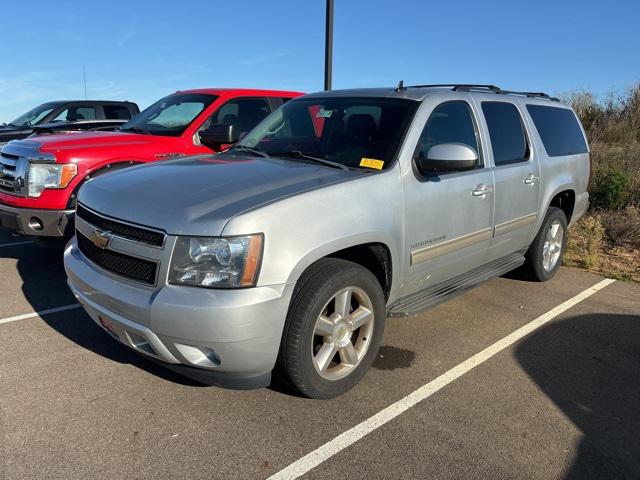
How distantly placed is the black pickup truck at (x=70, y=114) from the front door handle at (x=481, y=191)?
7.59m

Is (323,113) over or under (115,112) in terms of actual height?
under

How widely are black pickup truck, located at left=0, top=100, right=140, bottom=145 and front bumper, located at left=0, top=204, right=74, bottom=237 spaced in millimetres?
5076

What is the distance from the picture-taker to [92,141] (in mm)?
5480

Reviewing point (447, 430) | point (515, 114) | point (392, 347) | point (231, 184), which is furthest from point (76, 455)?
point (515, 114)

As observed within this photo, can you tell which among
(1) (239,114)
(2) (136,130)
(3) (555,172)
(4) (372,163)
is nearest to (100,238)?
(4) (372,163)

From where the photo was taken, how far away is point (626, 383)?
3.57 meters

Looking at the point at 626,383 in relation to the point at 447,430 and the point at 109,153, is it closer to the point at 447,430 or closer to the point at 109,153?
the point at 447,430

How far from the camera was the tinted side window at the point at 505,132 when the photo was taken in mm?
4438

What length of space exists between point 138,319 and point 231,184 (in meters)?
0.92

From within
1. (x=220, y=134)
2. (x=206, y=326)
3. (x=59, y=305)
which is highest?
(x=220, y=134)

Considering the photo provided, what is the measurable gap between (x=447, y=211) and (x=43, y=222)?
368 centimetres

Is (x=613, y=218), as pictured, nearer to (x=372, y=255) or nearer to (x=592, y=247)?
(x=592, y=247)

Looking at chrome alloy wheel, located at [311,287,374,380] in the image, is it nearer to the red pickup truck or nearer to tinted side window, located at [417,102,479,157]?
tinted side window, located at [417,102,479,157]

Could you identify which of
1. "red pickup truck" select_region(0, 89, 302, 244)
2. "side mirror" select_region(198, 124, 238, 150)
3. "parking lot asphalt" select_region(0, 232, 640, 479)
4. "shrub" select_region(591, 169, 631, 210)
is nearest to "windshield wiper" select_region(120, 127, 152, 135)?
"red pickup truck" select_region(0, 89, 302, 244)
